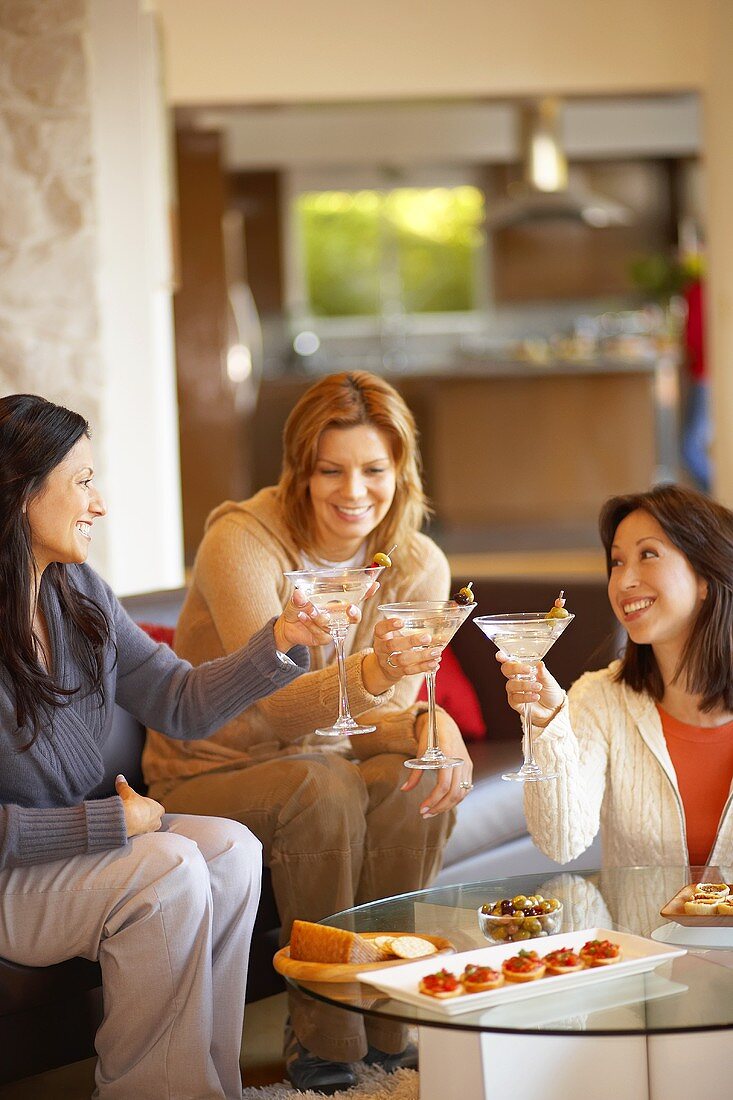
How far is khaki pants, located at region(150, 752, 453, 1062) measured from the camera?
227 centimetres

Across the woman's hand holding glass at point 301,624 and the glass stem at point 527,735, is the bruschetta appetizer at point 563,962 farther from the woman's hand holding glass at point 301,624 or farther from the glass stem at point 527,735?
the woman's hand holding glass at point 301,624

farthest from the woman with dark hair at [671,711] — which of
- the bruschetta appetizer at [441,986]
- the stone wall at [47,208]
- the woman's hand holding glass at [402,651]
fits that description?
the stone wall at [47,208]

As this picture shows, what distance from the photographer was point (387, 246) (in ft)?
37.4

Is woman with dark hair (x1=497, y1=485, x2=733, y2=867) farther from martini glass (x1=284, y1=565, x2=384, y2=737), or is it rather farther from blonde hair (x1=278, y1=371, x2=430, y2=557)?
blonde hair (x1=278, y1=371, x2=430, y2=557)

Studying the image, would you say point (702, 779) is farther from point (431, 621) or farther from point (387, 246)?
point (387, 246)

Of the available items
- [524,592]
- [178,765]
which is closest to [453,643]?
[524,592]

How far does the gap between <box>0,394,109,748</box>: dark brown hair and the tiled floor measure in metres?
0.71

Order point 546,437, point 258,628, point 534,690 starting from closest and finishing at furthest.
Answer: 1. point 534,690
2. point 258,628
3. point 546,437

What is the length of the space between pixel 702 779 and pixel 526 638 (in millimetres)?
469

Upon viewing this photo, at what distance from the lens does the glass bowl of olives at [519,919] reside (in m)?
1.73

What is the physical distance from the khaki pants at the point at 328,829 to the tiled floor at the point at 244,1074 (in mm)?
193

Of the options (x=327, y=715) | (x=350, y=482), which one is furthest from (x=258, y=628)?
(x=350, y=482)

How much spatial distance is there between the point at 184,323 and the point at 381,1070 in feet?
15.9

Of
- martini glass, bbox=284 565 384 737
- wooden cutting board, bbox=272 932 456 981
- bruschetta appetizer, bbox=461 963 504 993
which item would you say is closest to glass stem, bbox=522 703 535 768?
martini glass, bbox=284 565 384 737
